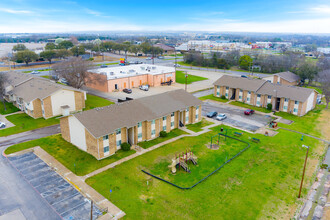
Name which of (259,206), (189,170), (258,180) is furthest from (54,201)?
(258,180)

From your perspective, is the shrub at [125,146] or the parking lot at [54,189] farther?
the shrub at [125,146]

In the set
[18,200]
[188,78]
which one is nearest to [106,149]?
[18,200]

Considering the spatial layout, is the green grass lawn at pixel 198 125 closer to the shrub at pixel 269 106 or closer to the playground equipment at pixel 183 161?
the playground equipment at pixel 183 161

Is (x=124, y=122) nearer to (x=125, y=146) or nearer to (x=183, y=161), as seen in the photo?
(x=125, y=146)

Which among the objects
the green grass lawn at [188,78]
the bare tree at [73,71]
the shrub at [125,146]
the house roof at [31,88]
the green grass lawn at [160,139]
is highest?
the bare tree at [73,71]

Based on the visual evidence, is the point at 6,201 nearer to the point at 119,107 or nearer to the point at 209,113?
the point at 119,107

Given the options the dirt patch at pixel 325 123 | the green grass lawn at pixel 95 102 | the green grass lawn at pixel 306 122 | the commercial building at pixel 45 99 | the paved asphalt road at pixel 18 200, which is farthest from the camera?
the green grass lawn at pixel 95 102

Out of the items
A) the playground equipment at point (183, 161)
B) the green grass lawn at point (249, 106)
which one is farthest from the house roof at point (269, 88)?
the playground equipment at point (183, 161)
